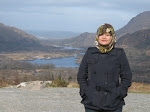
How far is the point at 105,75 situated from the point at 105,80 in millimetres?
71

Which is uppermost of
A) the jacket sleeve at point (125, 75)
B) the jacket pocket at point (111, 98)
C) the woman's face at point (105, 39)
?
the woman's face at point (105, 39)

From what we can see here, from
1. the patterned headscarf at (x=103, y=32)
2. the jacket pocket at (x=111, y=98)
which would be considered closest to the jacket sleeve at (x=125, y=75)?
the jacket pocket at (x=111, y=98)

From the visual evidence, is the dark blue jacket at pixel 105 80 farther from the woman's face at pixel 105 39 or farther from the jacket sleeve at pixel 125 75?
the woman's face at pixel 105 39

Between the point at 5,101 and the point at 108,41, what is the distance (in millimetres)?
8154

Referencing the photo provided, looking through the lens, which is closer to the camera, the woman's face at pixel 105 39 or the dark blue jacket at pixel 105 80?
the dark blue jacket at pixel 105 80

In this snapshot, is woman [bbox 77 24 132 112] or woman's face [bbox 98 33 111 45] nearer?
woman [bbox 77 24 132 112]

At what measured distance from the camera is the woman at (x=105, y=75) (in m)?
3.18

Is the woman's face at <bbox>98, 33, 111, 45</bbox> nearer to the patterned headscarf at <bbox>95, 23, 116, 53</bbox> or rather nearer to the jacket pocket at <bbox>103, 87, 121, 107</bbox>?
the patterned headscarf at <bbox>95, 23, 116, 53</bbox>

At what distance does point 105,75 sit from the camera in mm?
3215

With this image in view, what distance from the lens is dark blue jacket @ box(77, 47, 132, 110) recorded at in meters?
3.17

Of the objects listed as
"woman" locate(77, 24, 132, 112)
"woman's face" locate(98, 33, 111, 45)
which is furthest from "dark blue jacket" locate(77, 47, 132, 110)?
"woman's face" locate(98, 33, 111, 45)

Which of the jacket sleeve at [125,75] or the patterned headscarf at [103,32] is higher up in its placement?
the patterned headscarf at [103,32]

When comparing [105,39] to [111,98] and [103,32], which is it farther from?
[111,98]

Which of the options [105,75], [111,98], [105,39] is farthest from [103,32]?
[111,98]
